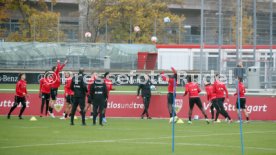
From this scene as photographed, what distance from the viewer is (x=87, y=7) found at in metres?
67.4

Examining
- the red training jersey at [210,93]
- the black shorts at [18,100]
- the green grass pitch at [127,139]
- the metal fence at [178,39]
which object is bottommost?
the green grass pitch at [127,139]

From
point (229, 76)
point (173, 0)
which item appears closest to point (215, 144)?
point (229, 76)

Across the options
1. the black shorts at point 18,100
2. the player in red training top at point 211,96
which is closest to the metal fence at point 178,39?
the player in red training top at point 211,96

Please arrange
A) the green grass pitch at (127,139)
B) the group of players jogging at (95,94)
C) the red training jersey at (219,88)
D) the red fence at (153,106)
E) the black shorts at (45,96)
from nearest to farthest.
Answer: the green grass pitch at (127,139) → the group of players jogging at (95,94) → the red training jersey at (219,88) → the black shorts at (45,96) → the red fence at (153,106)

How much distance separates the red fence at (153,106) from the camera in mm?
→ 37750

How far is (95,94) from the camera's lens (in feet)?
101

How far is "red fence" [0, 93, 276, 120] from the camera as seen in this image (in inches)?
1486

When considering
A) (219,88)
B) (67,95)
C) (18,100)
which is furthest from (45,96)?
(219,88)

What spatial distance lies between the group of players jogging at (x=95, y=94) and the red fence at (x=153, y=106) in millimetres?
688

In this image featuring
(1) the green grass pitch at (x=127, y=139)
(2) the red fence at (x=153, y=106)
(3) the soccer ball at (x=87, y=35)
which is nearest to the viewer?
(1) the green grass pitch at (x=127, y=139)

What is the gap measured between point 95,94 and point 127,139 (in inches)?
275

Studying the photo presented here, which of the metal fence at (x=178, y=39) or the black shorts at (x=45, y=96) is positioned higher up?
the metal fence at (x=178, y=39)

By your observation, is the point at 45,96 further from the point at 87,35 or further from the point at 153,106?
the point at 87,35

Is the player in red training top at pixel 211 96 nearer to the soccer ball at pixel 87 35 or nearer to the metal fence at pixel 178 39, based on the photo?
the metal fence at pixel 178 39
